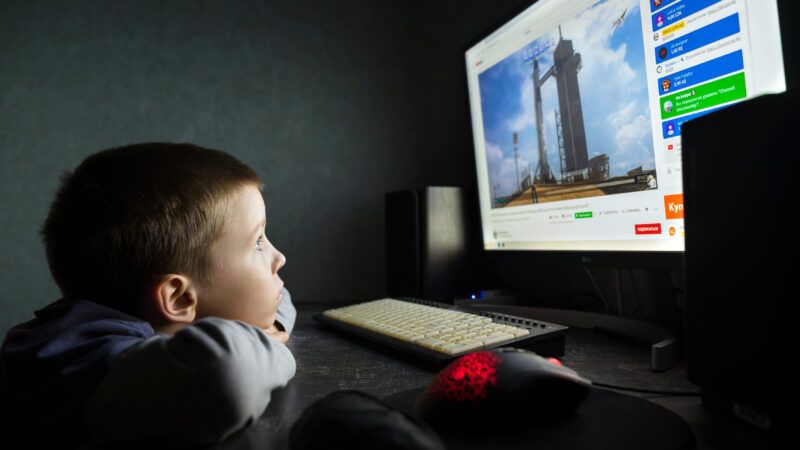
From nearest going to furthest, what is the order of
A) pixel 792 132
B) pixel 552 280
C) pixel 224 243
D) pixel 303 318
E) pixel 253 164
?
pixel 792 132 → pixel 224 243 → pixel 303 318 → pixel 552 280 → pixel 253 164

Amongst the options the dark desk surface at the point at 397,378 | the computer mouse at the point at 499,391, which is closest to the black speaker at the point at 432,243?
the dark desk surface at the point at 397,378

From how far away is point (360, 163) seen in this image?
1.47 m

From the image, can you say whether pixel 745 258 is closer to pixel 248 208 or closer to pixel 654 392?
pixel 654 392

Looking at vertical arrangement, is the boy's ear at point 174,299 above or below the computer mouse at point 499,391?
above

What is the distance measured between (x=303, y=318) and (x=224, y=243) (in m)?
0.42

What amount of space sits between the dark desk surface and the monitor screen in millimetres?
163

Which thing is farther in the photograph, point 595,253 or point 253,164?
point 253,164

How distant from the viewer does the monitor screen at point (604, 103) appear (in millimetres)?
592

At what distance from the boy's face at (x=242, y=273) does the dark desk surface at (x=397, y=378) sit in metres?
0.09

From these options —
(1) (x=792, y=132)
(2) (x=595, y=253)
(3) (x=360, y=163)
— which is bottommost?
(2) (x=595, y=253)

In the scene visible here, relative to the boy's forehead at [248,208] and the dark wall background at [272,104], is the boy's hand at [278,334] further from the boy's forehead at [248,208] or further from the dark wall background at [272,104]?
the dark wall background at [272,104]

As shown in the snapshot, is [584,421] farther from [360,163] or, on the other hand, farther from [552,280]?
[360,163]

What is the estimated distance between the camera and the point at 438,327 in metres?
0.67

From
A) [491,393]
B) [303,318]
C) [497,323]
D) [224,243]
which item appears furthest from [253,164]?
[491,393]
